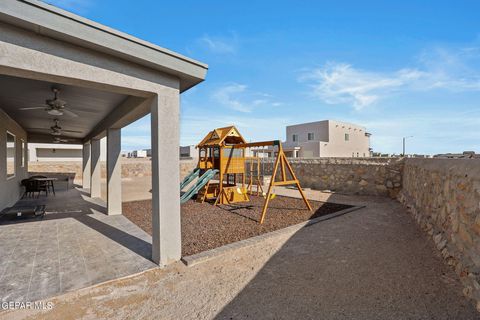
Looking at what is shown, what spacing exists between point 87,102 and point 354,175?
11.2 m

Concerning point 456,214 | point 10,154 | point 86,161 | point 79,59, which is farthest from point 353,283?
point 86,161

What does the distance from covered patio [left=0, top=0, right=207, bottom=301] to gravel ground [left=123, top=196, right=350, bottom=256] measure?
827 mm

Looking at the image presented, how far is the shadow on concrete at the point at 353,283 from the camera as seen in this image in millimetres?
2656

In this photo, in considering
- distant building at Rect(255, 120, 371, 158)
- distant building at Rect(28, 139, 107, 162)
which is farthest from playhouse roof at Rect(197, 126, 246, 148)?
distant building at Rect(28, 139, 107, 162)

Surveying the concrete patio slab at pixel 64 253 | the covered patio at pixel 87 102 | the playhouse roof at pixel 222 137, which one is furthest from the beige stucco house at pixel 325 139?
the covered patio at pixel 87 102

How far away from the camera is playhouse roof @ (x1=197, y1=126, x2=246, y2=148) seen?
900cm

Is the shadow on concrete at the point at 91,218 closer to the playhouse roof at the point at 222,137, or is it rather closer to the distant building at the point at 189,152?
the playhouse roof at the point at 222,137

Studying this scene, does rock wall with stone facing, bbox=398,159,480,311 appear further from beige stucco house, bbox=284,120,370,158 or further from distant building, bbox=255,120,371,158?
beige stucco house, bbox=284,120,370,158

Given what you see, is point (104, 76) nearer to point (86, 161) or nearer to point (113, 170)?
point (113, 170)

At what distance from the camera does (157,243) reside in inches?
148

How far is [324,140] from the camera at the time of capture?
34.2 meters

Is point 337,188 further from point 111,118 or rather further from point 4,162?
point 4,162

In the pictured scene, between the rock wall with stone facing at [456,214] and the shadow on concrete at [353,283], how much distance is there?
212 millimetres

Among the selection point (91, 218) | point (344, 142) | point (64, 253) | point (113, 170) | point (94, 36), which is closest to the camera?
point (94, 36)
